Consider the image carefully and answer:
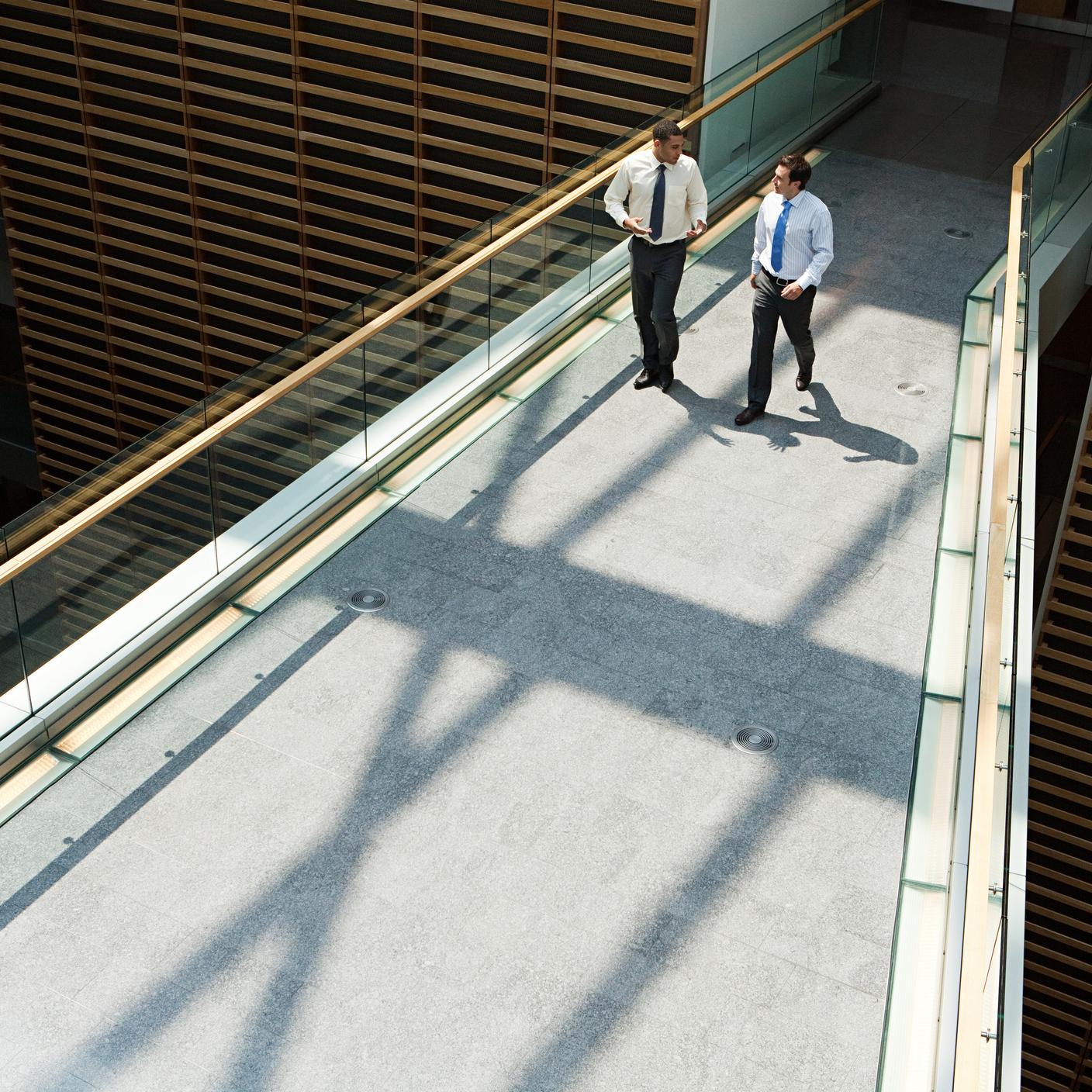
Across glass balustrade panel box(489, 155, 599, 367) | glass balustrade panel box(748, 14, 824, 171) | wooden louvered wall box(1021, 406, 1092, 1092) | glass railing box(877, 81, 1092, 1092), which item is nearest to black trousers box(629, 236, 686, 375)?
glass balustrade panel box(489, 155, 599, 367)

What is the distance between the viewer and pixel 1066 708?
33.7ft

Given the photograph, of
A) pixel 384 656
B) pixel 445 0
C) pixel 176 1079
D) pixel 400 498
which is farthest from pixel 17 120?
pixel 176 1079

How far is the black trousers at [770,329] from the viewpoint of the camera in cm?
682

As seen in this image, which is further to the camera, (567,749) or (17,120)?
(17,120)

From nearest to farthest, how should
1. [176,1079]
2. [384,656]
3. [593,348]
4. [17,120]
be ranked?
1. [176,1079]
2. [384,656]
3. [593,348]
4. [17,120]

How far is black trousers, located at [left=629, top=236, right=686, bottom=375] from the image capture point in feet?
22.9

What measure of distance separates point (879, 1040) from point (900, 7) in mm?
12998

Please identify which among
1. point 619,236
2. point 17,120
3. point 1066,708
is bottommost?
point 1066,708

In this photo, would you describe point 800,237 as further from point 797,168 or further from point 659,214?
point 659,214

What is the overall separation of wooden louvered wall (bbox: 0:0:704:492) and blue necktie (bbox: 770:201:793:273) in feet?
11.7

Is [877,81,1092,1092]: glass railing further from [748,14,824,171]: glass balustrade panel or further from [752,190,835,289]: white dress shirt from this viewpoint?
[748,14,824,171]: glass balustrade panel

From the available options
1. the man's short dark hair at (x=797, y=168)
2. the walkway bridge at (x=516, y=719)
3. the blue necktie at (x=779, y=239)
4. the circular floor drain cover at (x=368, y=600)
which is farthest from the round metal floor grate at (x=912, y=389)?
the circular floor drain cover at (x=368, y=600)

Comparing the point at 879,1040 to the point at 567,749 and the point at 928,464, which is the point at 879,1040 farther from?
the point at 928,464

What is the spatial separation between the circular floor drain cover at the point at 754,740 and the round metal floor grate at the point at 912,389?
2763mm
